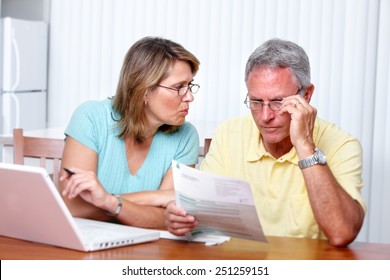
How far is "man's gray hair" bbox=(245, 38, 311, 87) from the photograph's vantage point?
2.15 m

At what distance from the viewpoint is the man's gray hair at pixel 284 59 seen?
2.15 metres

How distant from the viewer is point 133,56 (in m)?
2.45

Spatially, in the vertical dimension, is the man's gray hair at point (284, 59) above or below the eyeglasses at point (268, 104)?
above

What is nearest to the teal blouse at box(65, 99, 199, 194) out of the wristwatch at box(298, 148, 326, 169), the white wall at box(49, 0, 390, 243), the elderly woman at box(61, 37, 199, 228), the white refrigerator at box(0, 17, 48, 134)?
the elderly woman at box(61, 37, 199, 228)

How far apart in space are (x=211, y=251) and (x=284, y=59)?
0.64 m

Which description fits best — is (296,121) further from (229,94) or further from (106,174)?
(229,94)

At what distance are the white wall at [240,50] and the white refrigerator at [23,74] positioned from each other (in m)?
0.10

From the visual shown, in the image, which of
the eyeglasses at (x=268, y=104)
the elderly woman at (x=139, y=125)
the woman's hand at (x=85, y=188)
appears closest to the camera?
the woman's hand at (x=85, y=188)

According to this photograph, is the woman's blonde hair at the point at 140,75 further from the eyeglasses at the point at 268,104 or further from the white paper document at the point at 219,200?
the white paper document at the point at 219,200

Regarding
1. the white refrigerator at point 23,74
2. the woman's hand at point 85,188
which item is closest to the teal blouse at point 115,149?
the woman's hand at point 85,188

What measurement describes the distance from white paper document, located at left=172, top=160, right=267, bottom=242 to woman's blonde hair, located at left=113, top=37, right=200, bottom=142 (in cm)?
65

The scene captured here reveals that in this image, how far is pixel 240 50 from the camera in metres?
5.06

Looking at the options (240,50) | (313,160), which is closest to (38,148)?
(313,160)

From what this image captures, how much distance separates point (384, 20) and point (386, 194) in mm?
1072
